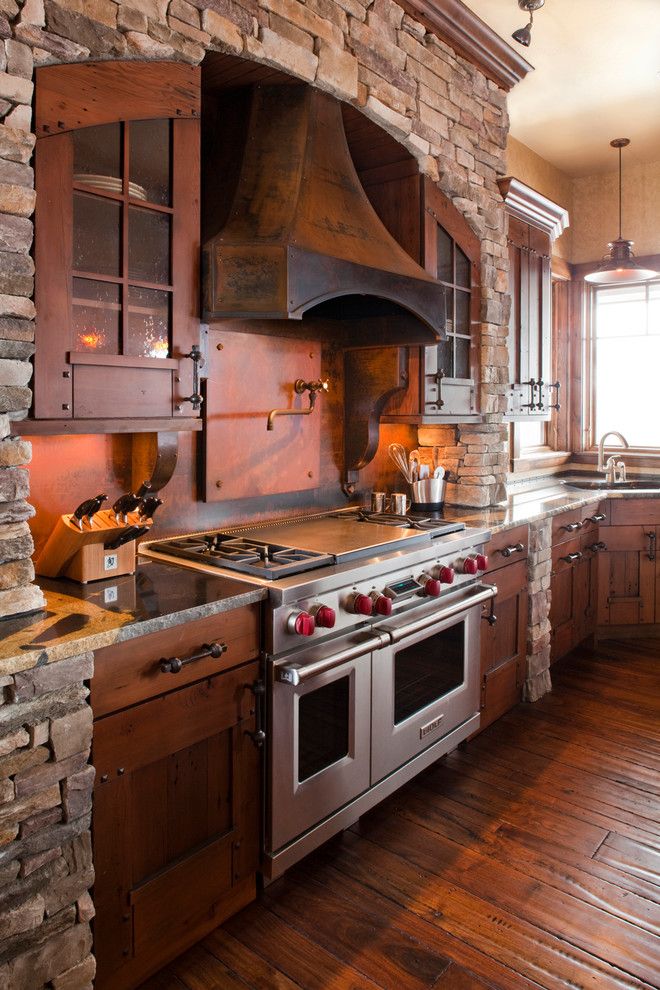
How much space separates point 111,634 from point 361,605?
881 mm

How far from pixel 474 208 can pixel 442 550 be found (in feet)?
5.88

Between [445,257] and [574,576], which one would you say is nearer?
[445,257]

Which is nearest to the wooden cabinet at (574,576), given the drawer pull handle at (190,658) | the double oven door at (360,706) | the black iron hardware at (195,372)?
the double oven door at (360,706)

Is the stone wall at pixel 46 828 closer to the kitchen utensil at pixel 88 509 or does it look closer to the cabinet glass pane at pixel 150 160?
the kitchen utensil at pixel 88 509

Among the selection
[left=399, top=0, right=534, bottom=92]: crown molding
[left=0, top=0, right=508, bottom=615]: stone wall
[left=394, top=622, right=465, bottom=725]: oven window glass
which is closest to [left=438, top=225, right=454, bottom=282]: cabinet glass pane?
[left=0, top=0, right=508, bottom=615]: stone wall

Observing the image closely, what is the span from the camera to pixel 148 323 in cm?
208

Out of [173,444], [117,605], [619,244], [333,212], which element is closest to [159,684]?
[117,605]

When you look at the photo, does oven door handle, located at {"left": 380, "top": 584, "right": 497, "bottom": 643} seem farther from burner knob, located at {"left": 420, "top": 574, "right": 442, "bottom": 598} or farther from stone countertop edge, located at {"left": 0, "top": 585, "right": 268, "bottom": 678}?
stone countertop edge, located at {"left": 0, "top": 585, "right": 268, "bottom": 678}

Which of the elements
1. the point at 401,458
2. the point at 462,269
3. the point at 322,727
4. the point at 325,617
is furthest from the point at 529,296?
the point at 322,727

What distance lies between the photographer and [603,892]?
222cm

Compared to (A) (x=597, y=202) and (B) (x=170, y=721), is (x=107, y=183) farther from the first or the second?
(A) (x=597, y=202)

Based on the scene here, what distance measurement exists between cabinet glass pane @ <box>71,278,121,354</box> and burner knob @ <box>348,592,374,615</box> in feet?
3.40

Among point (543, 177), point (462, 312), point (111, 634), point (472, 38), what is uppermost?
point (543, 177)

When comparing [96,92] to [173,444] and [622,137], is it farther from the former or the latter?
[622,137]
